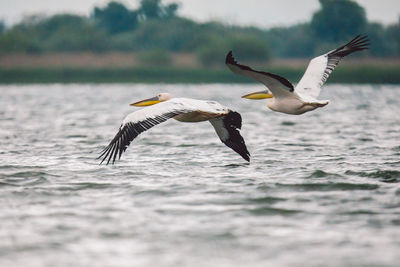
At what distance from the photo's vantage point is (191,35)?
56.2 m

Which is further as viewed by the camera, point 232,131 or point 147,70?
point 147,70

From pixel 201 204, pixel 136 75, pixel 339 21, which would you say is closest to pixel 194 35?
pixel 339 21

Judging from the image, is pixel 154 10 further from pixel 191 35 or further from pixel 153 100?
pixel 153 100

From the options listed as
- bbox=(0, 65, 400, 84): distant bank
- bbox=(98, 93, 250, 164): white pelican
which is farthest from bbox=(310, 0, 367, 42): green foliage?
bbox=(98, 93, 250, 164): white pelican

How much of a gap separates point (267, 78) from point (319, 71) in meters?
1.50

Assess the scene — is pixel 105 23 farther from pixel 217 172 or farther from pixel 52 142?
pixel 217 172

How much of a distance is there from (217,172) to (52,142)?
16.0 feet

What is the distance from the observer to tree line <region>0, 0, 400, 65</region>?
4912 centimetres

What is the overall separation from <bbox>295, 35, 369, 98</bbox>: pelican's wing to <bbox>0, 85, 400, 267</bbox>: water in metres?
0.94

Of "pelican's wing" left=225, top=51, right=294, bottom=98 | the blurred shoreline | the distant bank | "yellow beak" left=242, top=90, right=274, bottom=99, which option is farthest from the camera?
the distant bank

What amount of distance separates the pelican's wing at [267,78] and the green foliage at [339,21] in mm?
46488

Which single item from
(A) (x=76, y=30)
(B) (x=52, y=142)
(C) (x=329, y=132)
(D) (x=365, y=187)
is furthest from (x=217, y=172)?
(A) (x=76, y=30)

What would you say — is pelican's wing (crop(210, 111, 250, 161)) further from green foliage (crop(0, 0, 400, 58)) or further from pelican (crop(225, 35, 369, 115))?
green foliage (crop(0, 0, 400, 58))

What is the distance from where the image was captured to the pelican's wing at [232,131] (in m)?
9.15
